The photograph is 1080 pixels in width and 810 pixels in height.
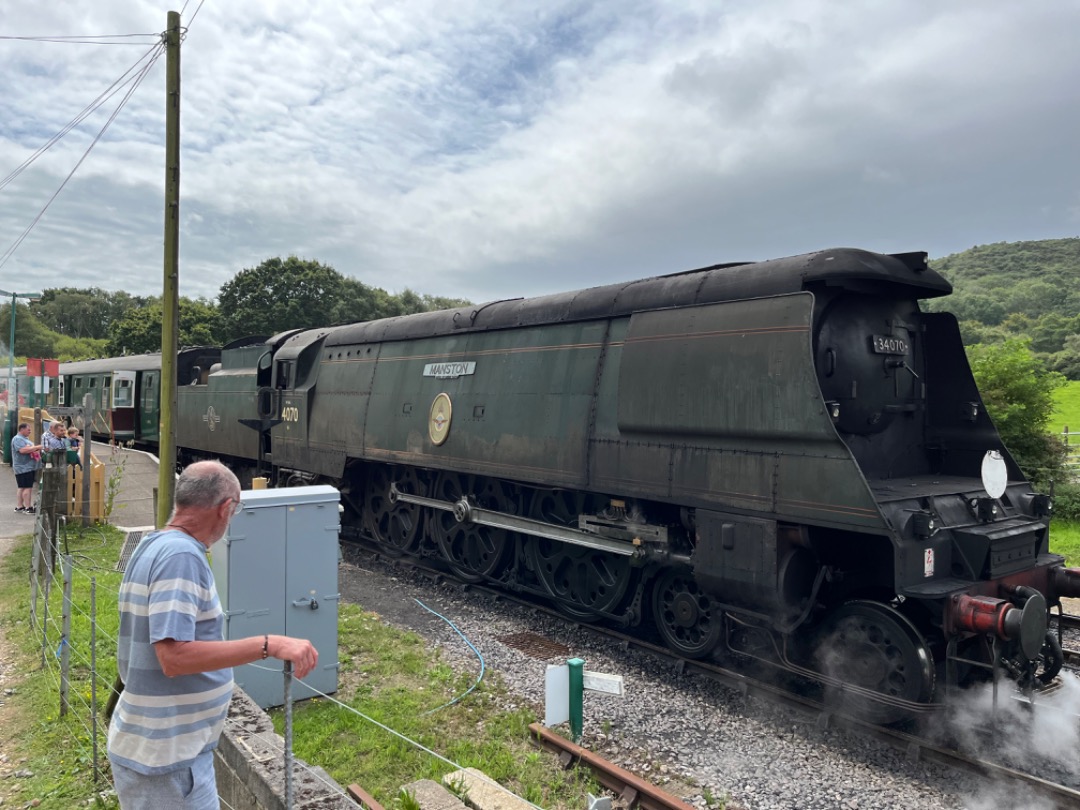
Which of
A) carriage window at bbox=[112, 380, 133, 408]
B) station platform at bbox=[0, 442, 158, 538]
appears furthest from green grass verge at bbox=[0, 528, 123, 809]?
carriage window at bbox=[112, 380, 133, 408]

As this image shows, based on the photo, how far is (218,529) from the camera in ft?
8.45

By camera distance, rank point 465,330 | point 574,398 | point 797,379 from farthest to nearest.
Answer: point 465,330
point 574,398
point 797,379

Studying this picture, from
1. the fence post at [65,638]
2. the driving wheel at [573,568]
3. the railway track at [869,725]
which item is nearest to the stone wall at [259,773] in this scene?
the fence post at [65,638]

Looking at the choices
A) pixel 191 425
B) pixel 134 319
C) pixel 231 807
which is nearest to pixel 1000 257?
pixel 134 319

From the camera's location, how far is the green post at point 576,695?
16.9 ft

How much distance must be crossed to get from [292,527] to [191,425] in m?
11.7

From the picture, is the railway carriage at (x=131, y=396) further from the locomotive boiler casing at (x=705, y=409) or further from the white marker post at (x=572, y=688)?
the white marker post at (x=572, y=688)

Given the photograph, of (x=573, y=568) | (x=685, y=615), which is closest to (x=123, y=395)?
(x=573, y=568)

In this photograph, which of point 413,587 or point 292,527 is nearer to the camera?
point 292,527

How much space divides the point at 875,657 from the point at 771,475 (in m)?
1.44

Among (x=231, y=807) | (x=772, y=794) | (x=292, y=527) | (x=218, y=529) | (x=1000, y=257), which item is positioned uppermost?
(x=1000, y=257)

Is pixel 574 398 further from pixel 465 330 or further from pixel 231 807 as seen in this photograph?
pixel 231 807

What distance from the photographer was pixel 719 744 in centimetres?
517

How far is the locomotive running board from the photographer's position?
22.1ft
